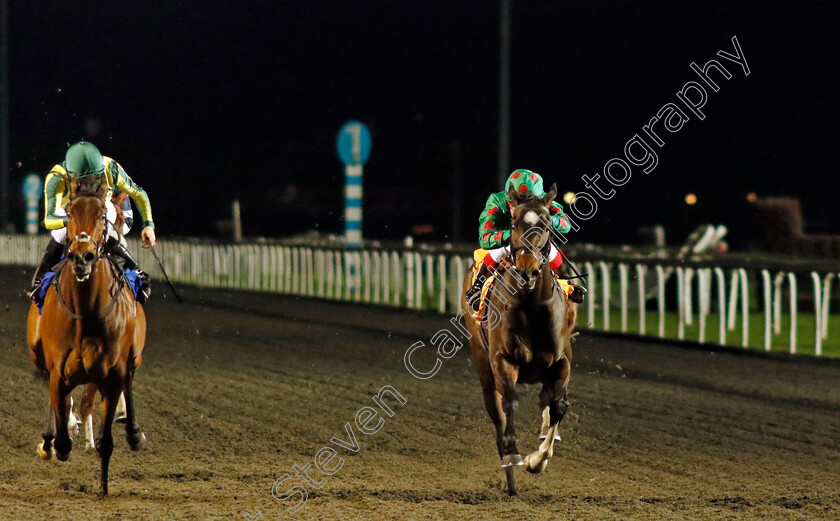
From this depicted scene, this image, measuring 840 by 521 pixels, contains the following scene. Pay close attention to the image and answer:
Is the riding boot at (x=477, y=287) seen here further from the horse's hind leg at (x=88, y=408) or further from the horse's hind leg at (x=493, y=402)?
the horse's hind leg at (x=88, y=408)

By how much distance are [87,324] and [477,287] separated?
1.98 metres

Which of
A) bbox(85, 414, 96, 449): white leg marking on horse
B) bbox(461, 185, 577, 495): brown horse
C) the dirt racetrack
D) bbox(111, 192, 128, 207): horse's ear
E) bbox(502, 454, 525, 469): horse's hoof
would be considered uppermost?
bbox(111, 192, 128, 207): horse's ear

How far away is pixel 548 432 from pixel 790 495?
1243 mm

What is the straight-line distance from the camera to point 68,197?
589 cm

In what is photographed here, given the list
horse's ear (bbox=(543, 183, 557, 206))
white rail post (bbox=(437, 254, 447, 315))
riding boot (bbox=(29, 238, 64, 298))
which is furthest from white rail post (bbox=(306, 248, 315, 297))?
horse's ear (bbox=(543, 183, 557, 206))

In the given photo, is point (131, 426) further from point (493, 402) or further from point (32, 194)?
point (32, 194)

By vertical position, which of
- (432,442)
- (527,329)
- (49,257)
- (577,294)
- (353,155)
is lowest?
(432,442)

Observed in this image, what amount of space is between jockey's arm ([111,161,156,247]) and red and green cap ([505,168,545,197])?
184 cm

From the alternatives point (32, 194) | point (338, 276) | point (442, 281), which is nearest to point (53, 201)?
point (442, 281)

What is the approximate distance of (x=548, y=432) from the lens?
5.82m

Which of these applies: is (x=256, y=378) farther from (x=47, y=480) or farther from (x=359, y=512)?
(x=359, y=512)

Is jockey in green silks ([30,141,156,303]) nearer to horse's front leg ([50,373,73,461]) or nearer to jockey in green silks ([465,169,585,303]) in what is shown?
horse's front leg ([50,373,73,461])

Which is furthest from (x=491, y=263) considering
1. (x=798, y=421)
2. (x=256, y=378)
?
(x=256, y=378)

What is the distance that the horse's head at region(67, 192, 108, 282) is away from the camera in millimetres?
5219
